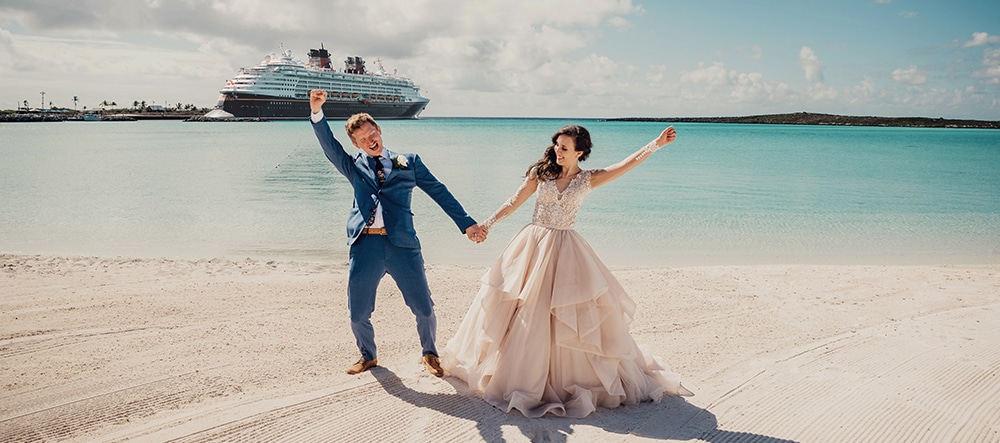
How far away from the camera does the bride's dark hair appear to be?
12.5 ft

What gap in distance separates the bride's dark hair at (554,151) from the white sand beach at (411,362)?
1.56m

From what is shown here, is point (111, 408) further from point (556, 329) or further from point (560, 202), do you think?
point (560, 202)

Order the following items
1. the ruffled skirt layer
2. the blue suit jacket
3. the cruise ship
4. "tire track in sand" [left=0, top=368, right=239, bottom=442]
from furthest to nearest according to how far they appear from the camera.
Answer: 1. the cruise ship
2. the blue suit jacket
3. the ruffled skirt layer
4. "tire track in sand" [left=0, top=368, right=239, bottom=442]

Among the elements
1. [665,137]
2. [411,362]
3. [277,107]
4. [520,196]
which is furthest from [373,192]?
[277,107]

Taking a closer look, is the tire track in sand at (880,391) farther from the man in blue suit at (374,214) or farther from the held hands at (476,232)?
the man in blue suit at (374,214)

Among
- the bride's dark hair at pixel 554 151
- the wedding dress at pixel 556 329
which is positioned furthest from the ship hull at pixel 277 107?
the wedding dress at pixel 556 329

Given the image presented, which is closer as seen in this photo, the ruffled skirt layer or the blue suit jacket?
the ruffled skirt layer

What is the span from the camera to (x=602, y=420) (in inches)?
138

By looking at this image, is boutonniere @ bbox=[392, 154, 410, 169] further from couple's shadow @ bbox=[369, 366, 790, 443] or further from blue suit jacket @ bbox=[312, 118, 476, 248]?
couple's shadow @ bbox=[369, 366, 790, 443]

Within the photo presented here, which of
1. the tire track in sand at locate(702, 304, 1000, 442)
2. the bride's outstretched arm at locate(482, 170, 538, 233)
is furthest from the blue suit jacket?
the tire track in sand at locate(702, 304, 1000, 442)

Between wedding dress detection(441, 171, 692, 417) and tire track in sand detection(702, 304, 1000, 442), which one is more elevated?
wedding dress detection(441, 171, 692, 417)

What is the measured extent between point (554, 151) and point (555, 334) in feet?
3.99

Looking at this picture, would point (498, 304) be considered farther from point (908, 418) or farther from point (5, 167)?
point (5, 167)

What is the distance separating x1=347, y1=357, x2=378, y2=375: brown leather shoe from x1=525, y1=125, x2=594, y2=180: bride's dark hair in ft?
5.97
